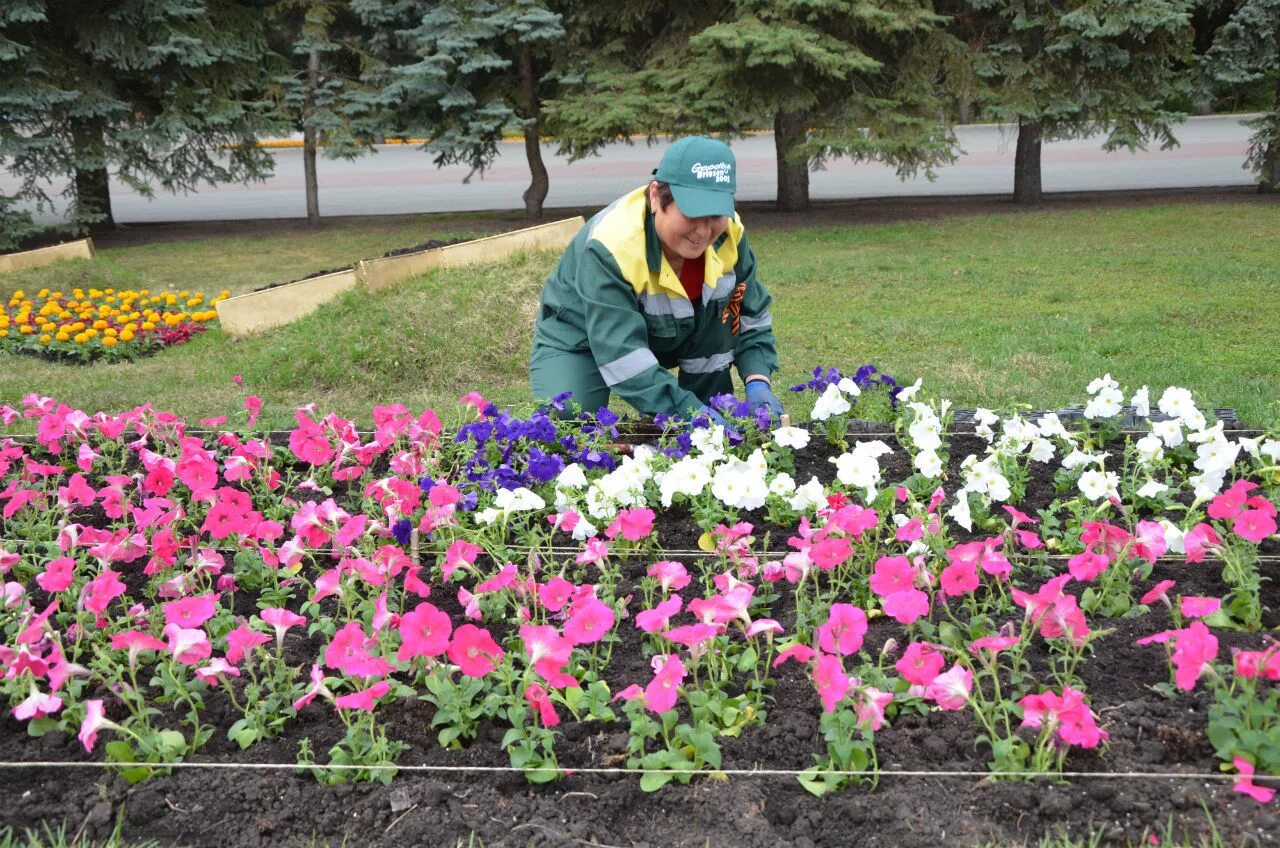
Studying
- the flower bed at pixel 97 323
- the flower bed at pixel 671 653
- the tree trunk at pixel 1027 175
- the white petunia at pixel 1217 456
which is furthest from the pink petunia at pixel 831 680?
the tree trunk at pixel 1027 175

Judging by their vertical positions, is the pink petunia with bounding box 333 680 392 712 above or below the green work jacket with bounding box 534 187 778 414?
below

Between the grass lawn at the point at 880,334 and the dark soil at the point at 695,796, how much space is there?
2.59m

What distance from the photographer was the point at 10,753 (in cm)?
234

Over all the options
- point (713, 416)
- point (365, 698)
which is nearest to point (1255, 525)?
point (713, 416)

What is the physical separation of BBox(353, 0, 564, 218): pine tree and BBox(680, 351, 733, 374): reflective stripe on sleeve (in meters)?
7.88

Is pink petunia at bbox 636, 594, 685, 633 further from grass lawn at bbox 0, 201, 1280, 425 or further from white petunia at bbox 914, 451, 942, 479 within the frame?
grass lawn at bbox 0, 201, 1280, 425

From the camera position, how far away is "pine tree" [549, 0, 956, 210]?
10.4m

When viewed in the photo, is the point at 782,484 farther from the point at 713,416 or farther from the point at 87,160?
the point at 87,160

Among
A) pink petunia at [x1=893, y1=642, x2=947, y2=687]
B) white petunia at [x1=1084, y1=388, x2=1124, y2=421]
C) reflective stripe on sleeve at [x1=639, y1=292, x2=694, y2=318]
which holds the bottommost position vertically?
pink petunia at [x1=893, y1=642, x2=947, y2=687]

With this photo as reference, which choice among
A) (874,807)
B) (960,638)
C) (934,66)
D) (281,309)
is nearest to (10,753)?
(874,807)

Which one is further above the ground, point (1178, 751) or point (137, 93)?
point (137, 93)

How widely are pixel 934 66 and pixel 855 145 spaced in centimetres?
156

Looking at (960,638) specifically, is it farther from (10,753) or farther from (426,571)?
(10,753)

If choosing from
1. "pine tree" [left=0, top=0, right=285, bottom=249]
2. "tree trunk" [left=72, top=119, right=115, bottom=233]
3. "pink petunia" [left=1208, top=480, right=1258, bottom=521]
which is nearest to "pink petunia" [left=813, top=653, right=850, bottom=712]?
"pink petunia" [left=1208, top=480, right=1258, bottom=521]
